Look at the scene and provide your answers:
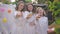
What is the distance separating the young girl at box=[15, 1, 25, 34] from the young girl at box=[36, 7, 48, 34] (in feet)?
0.44

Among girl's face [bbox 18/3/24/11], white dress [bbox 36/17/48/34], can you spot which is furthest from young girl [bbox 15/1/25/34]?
white dress [bbox 36/17/48/34]

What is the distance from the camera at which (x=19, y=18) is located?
3.96ft

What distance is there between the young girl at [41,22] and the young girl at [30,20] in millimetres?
43

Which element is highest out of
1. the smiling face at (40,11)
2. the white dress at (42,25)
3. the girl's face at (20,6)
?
the girl's face at (20,6)

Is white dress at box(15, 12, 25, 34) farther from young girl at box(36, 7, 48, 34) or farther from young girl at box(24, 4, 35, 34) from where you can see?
young girl at box(36, 7, 48, 34)

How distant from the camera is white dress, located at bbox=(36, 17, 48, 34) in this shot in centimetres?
128

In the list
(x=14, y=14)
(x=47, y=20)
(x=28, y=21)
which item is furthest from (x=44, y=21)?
(x=14, y=14)

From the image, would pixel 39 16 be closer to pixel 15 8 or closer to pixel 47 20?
pixel 47 20

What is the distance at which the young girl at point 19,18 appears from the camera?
1.18 metres

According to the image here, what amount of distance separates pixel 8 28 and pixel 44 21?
0.31m

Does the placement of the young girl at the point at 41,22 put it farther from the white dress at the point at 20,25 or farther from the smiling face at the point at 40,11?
the white dress at the point at 20,25

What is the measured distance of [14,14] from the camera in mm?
1188

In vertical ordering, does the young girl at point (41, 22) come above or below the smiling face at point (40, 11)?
below

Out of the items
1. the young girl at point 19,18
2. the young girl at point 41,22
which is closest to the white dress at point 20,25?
the young girl at point 19,18
